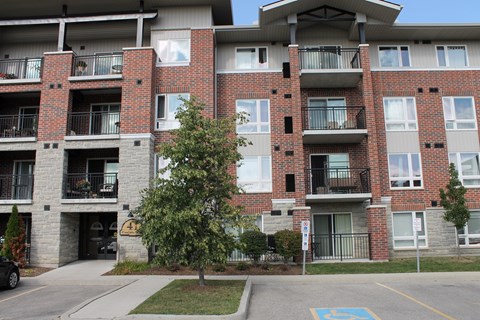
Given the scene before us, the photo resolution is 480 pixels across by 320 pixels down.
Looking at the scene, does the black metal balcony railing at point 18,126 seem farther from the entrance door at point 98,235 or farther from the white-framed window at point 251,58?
the white-framed window at point 251,58

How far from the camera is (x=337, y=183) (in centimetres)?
1811

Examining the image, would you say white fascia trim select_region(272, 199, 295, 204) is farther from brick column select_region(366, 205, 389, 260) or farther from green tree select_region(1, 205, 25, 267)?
green tree select_region(1, 205, 25, 267)

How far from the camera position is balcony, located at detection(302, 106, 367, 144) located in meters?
17.9

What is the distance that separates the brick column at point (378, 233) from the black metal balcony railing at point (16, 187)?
1560 centimetres

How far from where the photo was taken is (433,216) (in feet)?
59.7

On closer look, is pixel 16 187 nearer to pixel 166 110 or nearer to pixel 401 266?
pixel 166 110

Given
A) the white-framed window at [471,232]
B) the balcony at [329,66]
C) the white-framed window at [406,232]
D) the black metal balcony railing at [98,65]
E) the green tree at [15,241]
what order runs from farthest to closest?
the black metal balcony railing at [98,65], the balcony at [329,66], the white-framed window at [471,232], the white-framed window at [406,232], the green tree at [15,241]

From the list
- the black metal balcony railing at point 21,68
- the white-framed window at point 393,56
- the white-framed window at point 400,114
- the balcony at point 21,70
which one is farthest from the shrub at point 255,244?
the black metal balcony railing at point 21,68

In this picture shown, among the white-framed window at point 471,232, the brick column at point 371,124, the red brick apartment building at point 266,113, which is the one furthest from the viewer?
the white-framed window at point 471,232

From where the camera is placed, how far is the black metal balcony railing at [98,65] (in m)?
18.9

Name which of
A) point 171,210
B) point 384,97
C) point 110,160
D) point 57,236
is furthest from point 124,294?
point 384,97

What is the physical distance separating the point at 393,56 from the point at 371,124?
178 inches

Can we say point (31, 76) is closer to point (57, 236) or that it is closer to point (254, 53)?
point (57, 236)

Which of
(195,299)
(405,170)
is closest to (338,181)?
(405,170)
